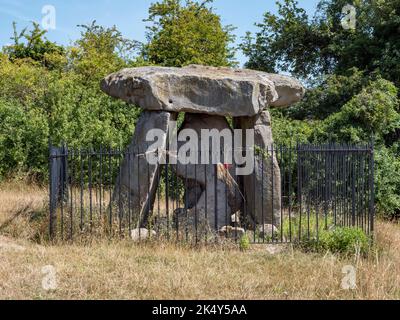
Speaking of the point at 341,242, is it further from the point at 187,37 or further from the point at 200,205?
the point at 187,37

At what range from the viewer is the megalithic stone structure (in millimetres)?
7969

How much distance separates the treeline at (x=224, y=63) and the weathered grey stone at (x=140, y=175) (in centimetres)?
355

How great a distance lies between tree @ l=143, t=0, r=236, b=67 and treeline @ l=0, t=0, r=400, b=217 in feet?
0.15

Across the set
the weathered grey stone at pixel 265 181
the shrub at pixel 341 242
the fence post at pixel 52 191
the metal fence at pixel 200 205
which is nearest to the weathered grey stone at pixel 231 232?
the metal fence at pixel 200 205

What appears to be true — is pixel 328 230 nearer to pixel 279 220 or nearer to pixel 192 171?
pixel 279 220

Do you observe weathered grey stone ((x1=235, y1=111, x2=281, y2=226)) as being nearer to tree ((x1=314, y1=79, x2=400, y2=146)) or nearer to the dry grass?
the dry grass

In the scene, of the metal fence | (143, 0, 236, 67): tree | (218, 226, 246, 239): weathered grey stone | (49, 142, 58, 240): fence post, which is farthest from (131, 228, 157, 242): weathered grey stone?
(143, 0, 236, 67): tree

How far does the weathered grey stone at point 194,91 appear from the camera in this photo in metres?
7.92

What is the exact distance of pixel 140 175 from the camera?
8.00m

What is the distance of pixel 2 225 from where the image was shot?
26.8 ft

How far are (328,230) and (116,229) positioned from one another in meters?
3.30

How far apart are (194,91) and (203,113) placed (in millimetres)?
556

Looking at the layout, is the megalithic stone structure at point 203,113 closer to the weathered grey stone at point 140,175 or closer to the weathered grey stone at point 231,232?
the weathered grey stone at point 140,175

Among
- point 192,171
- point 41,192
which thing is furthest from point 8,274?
point 41,192
